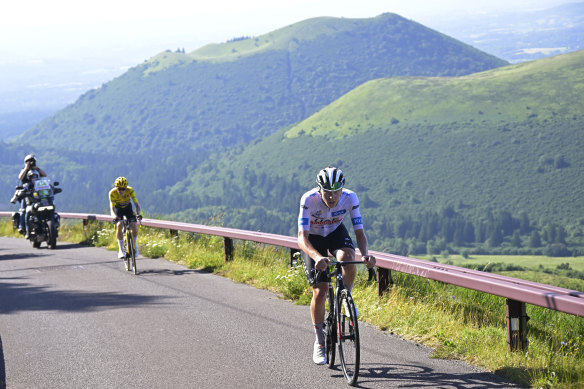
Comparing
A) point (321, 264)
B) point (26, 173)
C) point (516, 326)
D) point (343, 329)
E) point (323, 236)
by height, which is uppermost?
point (26, 173)

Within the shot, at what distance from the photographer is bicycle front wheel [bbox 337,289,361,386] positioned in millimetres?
5355

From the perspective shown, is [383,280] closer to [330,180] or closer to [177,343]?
[177,343]

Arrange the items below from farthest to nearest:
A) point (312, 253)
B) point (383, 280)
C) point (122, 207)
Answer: point (122, 207) < point (383, 280) < point (312, 253)

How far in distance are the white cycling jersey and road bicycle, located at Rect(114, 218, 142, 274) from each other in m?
6.97

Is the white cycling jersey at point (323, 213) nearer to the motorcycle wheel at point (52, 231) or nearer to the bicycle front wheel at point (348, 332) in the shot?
the bicycle front wheel at point (348, 332)

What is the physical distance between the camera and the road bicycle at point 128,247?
1248cm

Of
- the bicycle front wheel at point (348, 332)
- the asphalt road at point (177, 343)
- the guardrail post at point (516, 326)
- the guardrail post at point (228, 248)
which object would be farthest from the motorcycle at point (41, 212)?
the guardrail post at point (516, 326)

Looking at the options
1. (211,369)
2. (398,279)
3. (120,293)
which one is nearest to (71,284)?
(120,293)

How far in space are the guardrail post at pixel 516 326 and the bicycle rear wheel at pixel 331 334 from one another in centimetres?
148

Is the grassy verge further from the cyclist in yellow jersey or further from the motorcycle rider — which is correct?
the motorcycle rider

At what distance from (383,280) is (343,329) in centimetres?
282

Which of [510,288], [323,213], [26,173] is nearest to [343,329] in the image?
[323,213]

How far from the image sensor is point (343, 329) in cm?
569

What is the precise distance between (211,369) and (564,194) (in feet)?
673
